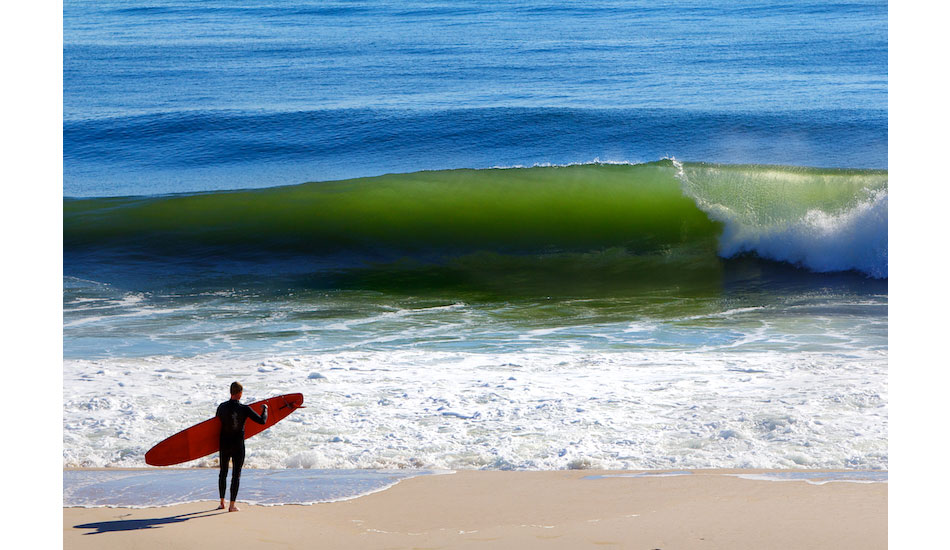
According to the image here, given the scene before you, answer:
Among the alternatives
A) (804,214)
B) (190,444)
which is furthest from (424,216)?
(190,444)

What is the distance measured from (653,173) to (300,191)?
4.68 meters

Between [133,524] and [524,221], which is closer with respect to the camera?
[133,524]

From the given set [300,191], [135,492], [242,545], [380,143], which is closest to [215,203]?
[300,191]

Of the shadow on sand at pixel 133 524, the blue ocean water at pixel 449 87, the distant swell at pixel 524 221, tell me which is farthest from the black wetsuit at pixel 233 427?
the blue ocean water at pixel 449 87

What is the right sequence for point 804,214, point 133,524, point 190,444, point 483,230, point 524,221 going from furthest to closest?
point 524,221 < point 483,230 < point 804,214 < point 190,444 < point 133,524

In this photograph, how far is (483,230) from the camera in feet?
32.4

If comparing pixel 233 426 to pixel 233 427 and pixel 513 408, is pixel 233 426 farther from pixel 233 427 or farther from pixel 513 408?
pixel 513 408

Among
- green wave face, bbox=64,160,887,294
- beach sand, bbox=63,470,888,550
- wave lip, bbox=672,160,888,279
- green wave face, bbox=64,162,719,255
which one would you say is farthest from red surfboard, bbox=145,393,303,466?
wave lip, bbox=672,160,888,279

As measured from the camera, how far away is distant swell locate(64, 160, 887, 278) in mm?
8891

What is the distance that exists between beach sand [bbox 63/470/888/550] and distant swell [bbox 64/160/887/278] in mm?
5772

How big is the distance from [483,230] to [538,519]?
7116 mm

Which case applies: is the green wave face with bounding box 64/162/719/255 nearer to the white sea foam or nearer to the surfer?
the white sea foam

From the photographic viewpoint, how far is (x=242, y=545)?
8.77ft
